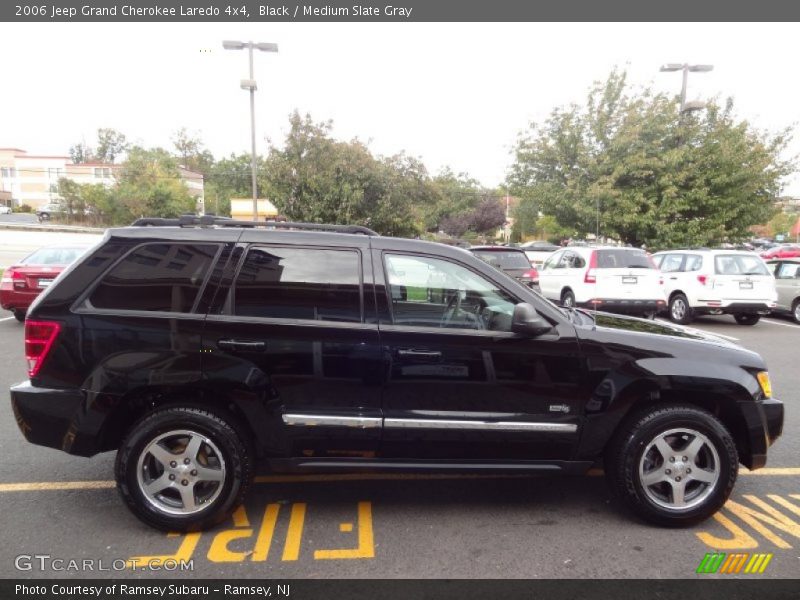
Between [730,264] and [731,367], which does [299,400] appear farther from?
[730,264]

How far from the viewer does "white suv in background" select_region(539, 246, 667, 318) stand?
34.8ft

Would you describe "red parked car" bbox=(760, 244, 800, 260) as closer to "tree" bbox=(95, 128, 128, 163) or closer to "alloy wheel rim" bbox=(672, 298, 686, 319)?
"alloy wheel rim" bbox=(672, 298, 686, 319)

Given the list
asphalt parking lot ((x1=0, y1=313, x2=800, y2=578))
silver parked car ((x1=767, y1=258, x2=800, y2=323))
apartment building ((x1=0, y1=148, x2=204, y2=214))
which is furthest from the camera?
apartment building ((x1=0, y1=148, x2=204, y2=214))

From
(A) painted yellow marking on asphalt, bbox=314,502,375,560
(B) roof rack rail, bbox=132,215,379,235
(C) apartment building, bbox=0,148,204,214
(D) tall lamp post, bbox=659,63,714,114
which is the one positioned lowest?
(A) painted yellow marking on asphalt, bbox=314,502,375,560

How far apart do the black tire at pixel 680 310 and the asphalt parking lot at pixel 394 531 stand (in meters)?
8.10

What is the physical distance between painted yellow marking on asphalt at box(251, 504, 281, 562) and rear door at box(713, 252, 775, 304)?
35.2ft

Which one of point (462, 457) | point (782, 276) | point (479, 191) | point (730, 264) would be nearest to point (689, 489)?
point (462, 457)

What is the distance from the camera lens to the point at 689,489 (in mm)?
3279

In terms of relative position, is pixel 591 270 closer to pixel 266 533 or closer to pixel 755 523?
pixel 755 523

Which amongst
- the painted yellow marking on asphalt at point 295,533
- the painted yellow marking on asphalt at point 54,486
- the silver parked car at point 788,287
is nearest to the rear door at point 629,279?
the silver parked car at point 788,287

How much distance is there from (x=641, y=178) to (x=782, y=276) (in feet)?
19.9

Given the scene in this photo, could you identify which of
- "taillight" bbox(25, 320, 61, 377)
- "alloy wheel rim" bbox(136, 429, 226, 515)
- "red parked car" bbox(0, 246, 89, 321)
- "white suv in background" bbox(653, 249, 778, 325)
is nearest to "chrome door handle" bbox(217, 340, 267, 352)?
"alloy wheel rim" bbox(136, 429, 226, 515)

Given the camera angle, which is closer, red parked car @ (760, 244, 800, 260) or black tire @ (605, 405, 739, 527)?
black tire @ (605, 405, 739, 527)

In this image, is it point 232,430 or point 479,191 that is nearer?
point 232,430
